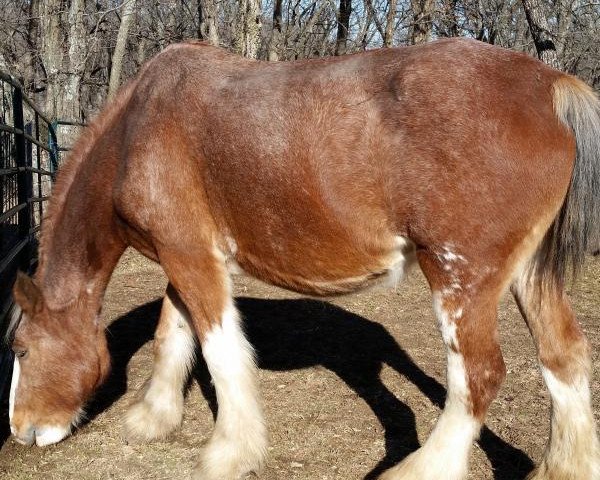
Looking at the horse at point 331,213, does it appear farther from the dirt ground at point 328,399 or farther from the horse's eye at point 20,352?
the dirt ground at point 328,399

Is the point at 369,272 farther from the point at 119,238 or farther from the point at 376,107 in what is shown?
the point at 119,238

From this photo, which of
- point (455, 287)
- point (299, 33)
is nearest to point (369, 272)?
point (455, 287)

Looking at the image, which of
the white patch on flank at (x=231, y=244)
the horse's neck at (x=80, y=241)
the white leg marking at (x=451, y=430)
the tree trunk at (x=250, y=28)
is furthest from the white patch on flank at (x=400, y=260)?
the tree trunk at (x=250, y=28)

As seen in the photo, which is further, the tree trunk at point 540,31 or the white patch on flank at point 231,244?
the tree trunk at point 540,31

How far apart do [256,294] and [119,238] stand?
11.5 ft

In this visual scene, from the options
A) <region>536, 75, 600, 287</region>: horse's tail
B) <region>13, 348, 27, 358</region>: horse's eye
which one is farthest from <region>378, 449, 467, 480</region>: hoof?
<region>13, 348, 27, 358</region>: horse's eye

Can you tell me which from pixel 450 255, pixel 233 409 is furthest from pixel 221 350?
pixel 450 255

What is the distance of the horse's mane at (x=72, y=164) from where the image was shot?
372 cm

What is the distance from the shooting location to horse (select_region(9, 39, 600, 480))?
2.70 m

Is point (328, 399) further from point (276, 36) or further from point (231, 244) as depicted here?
point (276, 36)

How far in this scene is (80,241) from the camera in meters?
3.63

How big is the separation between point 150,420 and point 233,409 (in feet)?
2.31

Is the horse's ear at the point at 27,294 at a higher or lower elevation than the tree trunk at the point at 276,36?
lower

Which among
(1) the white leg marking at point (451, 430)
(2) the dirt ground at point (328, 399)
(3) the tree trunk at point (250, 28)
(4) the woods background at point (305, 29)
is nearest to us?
(1) the white leg marking at point (451, 430)
